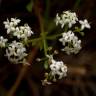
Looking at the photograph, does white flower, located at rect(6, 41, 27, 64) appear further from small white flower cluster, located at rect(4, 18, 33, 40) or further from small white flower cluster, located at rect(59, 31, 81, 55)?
small white flower cluster, located at rect(59, 31, 81, 55)

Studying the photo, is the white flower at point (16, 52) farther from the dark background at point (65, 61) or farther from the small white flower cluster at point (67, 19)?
the dark background at point (65, 61)

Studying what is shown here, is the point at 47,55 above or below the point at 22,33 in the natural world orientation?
below

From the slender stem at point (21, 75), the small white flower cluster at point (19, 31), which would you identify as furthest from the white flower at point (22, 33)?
the slender stem at point (21, 75)

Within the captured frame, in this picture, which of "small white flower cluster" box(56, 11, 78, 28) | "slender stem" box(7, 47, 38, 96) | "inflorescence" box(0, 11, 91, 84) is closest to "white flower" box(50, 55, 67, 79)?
"inflorescence" box(0, 11, 91, 84)

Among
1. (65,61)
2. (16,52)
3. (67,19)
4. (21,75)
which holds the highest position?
(65,61)

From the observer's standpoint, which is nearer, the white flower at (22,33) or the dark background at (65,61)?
the white flower at (22,33)

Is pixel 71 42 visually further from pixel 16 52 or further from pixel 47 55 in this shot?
pixel 16 52

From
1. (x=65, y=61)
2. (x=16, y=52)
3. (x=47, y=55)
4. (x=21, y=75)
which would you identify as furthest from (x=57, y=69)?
(x=65, y=61)

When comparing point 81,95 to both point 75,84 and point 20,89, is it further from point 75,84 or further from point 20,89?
point 20,89

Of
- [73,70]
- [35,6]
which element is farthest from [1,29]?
[73,70]
